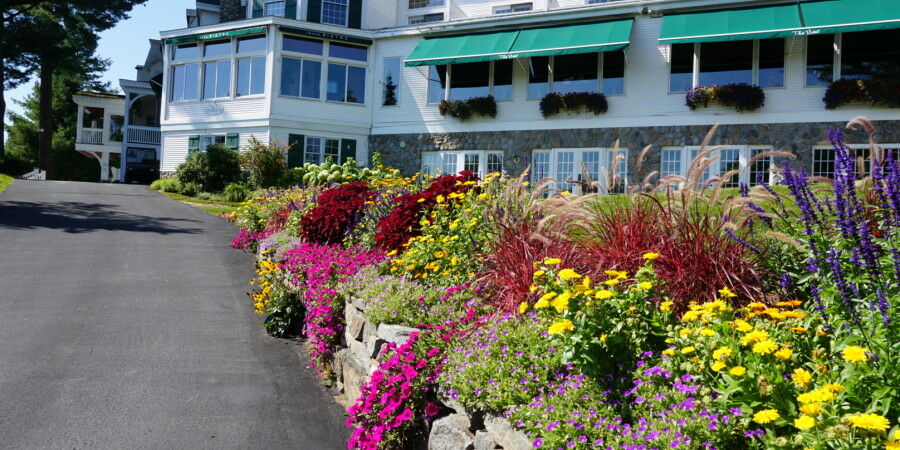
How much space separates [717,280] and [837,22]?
16.5 metres

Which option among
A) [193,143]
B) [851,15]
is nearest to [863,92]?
[851,15]

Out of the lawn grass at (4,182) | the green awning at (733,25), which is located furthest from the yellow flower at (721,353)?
the lawn grass at (4,182)

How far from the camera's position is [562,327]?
365cm

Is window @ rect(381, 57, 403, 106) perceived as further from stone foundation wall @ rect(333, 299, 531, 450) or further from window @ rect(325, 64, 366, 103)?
stone foundation wall @ rect(333, 299, 531, 450)

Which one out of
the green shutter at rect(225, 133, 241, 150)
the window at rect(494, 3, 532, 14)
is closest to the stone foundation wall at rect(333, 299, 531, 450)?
the green shutter at rect(225, 133, 241, 150)

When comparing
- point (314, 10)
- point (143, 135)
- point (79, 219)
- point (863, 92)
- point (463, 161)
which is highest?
point (314, 10)

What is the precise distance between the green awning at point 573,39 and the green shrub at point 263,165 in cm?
870

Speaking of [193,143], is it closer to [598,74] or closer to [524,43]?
[524,43]

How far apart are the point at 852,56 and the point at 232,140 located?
2076 cm

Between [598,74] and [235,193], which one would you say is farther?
[235,193]

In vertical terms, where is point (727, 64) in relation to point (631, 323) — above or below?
above

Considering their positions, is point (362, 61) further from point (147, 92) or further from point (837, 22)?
point (147, 92)

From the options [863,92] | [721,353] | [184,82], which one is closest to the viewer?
[721,353]

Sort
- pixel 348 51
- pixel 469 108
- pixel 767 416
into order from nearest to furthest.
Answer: pixel 767 416
pixel 469 108
pixel 348 51
